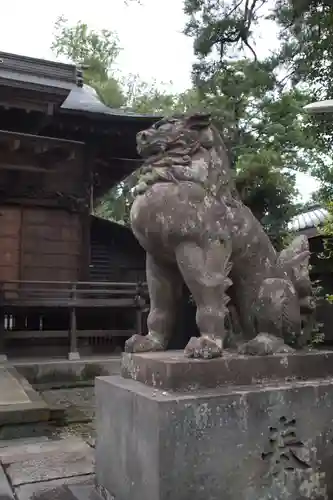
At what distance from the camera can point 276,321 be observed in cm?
262

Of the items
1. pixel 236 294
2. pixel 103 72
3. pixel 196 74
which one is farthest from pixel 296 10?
pixel 103 72

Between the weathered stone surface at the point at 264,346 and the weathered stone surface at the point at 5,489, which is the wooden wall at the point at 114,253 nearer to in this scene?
the weathered stone surface at the point at 5,489

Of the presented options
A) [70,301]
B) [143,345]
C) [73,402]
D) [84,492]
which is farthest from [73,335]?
[143,345]

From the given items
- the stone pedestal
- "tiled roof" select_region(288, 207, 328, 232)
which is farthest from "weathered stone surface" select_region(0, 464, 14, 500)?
"tiled roof" select_region(288, 207, 328, 232)

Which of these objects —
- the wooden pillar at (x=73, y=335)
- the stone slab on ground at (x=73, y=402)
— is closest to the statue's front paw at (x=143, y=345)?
the stone slab on ground at (x=73, y=402)

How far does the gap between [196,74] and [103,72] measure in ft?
36.8

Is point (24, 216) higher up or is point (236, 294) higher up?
point (24, 216)

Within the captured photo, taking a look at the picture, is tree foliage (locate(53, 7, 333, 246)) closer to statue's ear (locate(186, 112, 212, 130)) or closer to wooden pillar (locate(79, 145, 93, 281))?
wooden pillar (locate(79, 145, 93, 281))

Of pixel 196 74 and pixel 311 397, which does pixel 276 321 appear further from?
pixel 196 74

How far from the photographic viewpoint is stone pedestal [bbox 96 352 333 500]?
2.09 meters

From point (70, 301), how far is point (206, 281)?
6.34 metres

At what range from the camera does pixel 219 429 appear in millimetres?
2186

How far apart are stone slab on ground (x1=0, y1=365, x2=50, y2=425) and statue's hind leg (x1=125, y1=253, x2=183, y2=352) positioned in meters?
2.19

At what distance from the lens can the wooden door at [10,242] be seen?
9.43 meters
